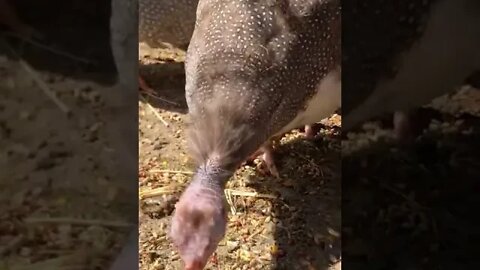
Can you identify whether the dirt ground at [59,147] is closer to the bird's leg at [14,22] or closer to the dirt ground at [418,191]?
the bird's leg at [14,22]

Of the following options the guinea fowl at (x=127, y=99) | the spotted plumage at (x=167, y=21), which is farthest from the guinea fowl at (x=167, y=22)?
the guinea fowl at (x=127, y=99)

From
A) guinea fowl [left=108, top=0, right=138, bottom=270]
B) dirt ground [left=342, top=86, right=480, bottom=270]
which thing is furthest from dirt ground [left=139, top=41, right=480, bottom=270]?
guinea fowl [left=108, top=0, right=138, bottom=270]

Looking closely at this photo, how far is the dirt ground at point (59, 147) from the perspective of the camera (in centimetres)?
89

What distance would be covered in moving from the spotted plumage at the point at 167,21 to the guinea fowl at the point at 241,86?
50 millimetres

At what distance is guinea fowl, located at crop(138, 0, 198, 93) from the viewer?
3.50ft

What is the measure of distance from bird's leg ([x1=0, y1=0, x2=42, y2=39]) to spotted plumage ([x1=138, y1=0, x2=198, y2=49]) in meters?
0.19

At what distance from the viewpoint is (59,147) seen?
0.91 m

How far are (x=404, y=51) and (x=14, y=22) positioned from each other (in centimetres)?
44

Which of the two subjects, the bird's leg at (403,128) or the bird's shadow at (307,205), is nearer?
the bird's leg at (403,128)

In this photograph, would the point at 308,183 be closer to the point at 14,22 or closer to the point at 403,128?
the point at 403,128

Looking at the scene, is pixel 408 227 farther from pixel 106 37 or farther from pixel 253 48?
pixel 106 37

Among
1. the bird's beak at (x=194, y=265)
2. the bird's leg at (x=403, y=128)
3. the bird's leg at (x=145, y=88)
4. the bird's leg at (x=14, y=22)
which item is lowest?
the bird's beak at (x=194, y=265)

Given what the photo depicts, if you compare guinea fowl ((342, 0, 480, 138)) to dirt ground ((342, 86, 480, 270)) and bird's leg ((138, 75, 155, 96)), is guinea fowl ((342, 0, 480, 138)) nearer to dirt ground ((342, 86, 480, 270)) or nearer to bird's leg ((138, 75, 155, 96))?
dirt ground ((342, 86, 480, 270))

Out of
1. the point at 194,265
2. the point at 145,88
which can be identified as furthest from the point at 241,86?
the point at 194,265
